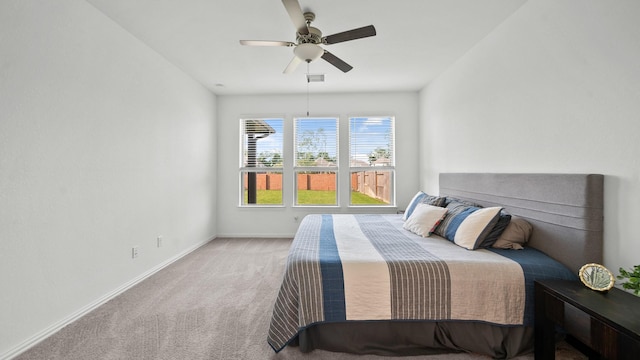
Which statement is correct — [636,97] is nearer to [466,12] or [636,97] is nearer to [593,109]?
[593,109]

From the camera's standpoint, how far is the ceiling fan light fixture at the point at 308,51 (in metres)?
2.17

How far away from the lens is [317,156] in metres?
4.68

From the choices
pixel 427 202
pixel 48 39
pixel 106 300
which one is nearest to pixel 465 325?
pixel 427 202

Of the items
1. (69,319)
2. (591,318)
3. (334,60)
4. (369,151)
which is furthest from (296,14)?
(369,151)

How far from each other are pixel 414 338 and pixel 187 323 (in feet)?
5.58

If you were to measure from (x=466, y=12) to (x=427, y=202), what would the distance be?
6.28ft

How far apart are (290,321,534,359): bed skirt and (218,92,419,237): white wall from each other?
9.63ft

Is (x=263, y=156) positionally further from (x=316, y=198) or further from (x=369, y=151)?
(x=369, y=151)

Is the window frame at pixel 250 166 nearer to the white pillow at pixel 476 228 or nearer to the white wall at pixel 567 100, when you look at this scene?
the white wall at pixel 567 100

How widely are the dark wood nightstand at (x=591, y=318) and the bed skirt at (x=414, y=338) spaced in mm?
160

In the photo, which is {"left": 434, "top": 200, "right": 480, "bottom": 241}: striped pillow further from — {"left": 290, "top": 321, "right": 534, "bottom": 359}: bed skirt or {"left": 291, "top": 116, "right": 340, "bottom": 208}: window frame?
{"left": 291, "top": 116, "right": 340, "bottom": 208}: window frame

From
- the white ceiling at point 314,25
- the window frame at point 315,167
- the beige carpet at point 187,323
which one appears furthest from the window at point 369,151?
the beige carpet at point 187,323

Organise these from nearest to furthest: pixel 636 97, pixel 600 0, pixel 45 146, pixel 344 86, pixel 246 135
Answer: pixel 636 97 < pixel 600 0 < pixel 45 146 < pixel 344 86 < pixel 246 135

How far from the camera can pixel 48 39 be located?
188 centimetres
